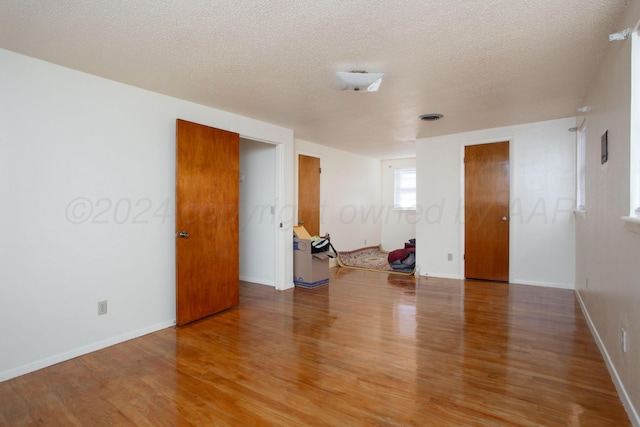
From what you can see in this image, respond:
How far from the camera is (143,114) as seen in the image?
322 cm

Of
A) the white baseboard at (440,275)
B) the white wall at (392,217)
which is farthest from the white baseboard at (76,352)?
the white wall at (392,217)

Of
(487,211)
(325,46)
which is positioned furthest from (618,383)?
(487,211)

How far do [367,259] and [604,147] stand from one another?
5010 mm

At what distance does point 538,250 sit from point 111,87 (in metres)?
5.52

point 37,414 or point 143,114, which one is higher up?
point 143,114

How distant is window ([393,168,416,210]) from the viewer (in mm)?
8031

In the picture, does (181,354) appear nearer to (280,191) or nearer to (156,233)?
(156,233)

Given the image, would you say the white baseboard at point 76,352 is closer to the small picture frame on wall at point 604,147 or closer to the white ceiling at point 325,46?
the white ceiling at point 325,46

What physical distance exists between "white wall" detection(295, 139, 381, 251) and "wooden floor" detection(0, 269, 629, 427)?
3157 millimetres

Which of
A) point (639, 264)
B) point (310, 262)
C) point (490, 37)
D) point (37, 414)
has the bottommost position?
point (37, 414)

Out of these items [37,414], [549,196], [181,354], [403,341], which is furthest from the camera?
[549,196]

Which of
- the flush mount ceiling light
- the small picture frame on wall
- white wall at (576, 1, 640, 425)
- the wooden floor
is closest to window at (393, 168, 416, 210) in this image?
the wooden floor

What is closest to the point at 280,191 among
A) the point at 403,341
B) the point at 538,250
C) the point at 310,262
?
the point at 310,262

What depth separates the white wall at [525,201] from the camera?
4.59 m
